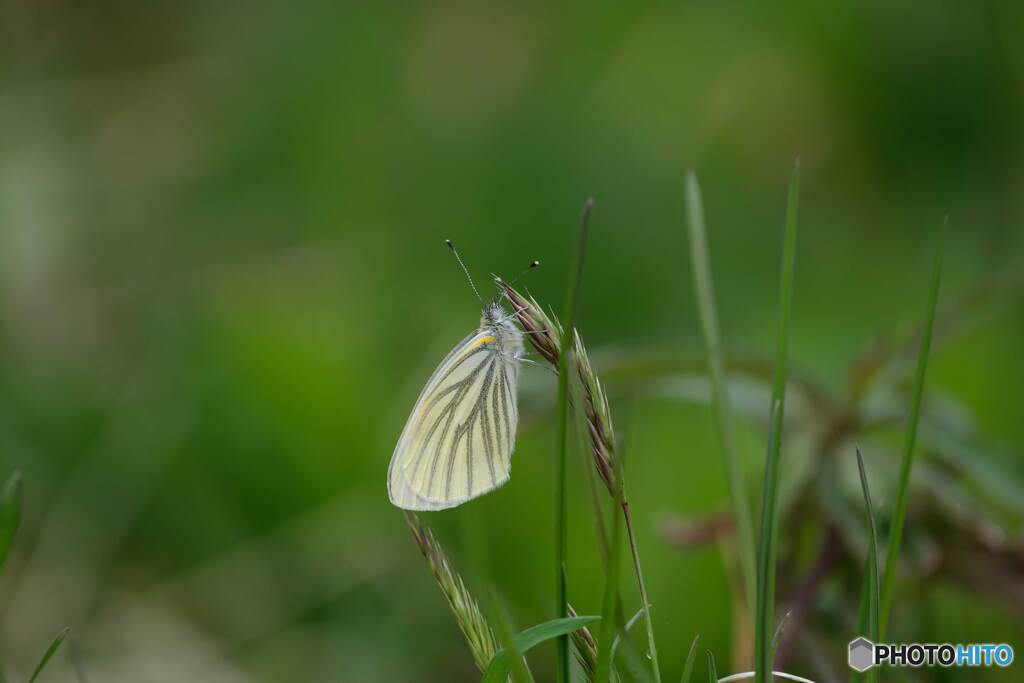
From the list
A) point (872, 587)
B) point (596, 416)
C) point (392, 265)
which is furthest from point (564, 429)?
point (392, 265)

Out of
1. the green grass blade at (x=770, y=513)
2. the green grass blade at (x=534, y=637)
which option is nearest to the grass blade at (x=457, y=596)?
the green grass blade at (x=534, y=637)

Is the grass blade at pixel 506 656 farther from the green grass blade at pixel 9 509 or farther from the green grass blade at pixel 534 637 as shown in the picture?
the green grass blade at pixel 9 509

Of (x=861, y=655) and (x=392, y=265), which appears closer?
(x=861, y=655)

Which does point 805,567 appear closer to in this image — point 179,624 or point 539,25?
point 179,624

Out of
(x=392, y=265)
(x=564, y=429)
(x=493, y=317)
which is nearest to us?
A: (x=564, y=429)

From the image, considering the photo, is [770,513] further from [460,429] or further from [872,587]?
[460,429]

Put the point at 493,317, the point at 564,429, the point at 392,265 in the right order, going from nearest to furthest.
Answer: the point at 564,429 < the point at 493,317 < the point at 392,265

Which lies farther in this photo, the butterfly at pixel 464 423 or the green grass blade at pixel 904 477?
the butterfly at pixel 464 423

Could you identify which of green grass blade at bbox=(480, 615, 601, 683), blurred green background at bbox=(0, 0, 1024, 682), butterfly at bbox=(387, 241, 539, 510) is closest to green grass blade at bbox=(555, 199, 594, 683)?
green grass blade at bbox=(480, 615, 601, 683)
